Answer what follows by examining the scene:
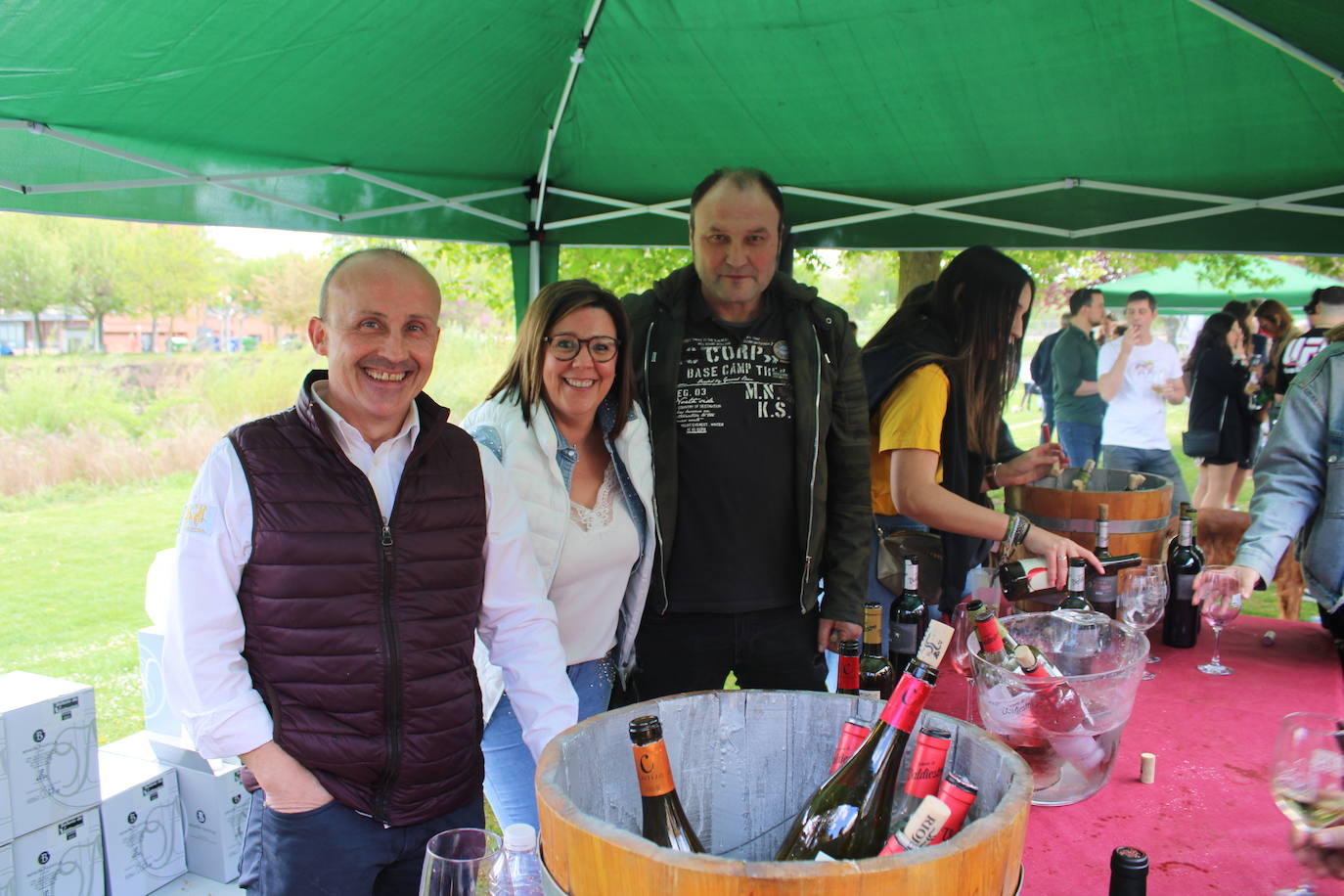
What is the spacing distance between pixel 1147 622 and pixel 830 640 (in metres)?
0.69

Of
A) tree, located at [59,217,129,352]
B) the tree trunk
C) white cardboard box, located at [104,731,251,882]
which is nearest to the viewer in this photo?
white cardboard box, located at [104,731,251,882]

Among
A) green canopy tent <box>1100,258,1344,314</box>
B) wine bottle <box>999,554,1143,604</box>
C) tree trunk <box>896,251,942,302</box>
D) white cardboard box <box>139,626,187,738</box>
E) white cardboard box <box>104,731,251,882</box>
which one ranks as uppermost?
green canopy tent <box>1100,258,1344,314</box>

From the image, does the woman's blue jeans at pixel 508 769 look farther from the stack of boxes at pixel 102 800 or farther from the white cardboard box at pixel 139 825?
the white cardboard box at pixel 139 825

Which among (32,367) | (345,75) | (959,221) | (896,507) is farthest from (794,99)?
(32,367)

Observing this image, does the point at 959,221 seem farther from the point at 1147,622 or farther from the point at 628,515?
the point at 628,515

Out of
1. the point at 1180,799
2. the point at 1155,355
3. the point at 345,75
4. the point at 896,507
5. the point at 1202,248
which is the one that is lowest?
the point at 1180,799

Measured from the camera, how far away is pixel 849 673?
158cm

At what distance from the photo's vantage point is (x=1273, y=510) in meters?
1.89

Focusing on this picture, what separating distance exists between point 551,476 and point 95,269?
516 inches

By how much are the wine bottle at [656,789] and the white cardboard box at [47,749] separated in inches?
91.4

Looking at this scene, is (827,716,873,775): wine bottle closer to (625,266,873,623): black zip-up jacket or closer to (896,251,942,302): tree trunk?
(625,266,873,623): black zip-up jacket

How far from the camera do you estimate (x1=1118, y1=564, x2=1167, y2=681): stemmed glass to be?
1.96m

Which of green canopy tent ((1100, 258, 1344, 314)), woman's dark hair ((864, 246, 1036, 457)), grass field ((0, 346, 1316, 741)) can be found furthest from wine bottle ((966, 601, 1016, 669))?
green canopy tent ((1100, 258, 1344, 314))

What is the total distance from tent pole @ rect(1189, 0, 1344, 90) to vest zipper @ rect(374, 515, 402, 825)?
8.53ft
